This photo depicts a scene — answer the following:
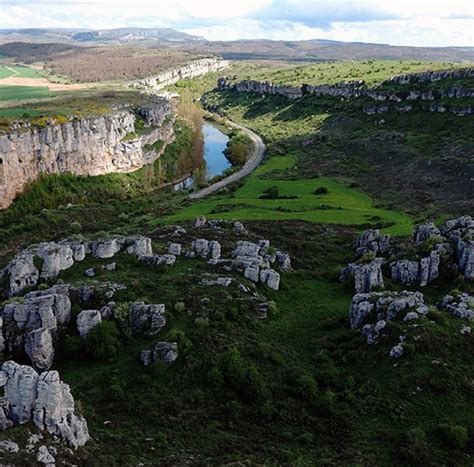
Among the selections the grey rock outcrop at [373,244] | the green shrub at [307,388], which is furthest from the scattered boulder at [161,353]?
the grey rock outcrop at [373,244]

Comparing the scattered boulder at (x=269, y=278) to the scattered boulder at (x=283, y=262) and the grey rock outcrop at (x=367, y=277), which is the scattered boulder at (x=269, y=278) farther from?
the grey rock outcrop at (x=367, y=277)

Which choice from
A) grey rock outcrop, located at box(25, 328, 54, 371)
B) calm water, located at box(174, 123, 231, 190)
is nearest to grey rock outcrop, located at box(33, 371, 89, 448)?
grey rock outcrop, located at box(25, 328, 54, 371)

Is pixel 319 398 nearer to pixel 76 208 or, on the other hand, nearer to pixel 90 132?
pixel 76 208

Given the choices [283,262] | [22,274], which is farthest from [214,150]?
[22,274]

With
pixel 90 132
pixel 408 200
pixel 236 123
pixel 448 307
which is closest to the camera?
pixel 448 307

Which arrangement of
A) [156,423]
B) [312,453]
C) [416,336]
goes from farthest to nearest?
[416,336] → [156,423] → [312,453]

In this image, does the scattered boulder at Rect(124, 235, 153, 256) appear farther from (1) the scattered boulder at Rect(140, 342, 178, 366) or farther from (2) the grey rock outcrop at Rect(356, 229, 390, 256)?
(2) the grey rock outcrop at Rect(356, 229, 390, 256)

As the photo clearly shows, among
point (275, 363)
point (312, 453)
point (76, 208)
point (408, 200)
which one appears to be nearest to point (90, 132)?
point (76, 208)
